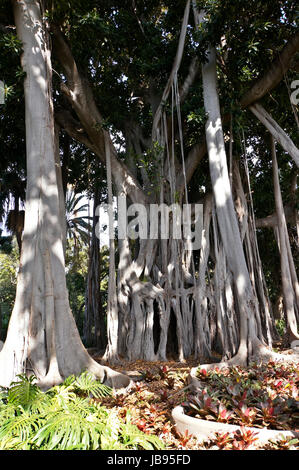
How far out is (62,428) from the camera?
6.23 feet

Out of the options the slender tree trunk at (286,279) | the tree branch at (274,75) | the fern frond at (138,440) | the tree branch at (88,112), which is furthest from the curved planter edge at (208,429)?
the tree branch at (274,75)

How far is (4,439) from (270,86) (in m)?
5.25

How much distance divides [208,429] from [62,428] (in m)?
0.87

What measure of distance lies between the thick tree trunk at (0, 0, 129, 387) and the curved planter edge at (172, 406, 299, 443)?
1.36 m

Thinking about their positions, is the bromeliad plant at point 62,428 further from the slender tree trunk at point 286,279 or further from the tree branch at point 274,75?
the tree branch at point 274,75

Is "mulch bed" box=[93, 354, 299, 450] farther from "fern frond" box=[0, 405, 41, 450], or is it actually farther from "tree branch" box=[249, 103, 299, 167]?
"tree branch" box=[249, 103, 299, 167]

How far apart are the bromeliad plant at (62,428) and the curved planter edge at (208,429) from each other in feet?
0.73

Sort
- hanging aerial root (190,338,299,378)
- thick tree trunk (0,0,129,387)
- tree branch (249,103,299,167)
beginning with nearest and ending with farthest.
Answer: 1. thick tree trunk (0,0,129,387)
2. hanging aerial root (190,338,299,378)
3. tree branch (249,103,299,167)

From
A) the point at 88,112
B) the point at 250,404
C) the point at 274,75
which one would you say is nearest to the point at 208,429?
the point at 250,404

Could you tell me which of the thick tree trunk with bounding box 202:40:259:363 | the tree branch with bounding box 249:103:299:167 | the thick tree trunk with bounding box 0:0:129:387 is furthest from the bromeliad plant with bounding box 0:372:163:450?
the tree branch with bounding box 249:103:299:167

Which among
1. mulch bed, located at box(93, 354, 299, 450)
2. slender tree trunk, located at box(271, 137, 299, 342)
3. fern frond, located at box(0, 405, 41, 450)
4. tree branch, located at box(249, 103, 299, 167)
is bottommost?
mulch bed, located at box(93, 354, 299, 450)

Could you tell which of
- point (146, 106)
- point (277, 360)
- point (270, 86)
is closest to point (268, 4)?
point (270, 86)

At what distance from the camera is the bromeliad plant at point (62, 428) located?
1.84 metres

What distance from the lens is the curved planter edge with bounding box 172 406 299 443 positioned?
1.89 meters
